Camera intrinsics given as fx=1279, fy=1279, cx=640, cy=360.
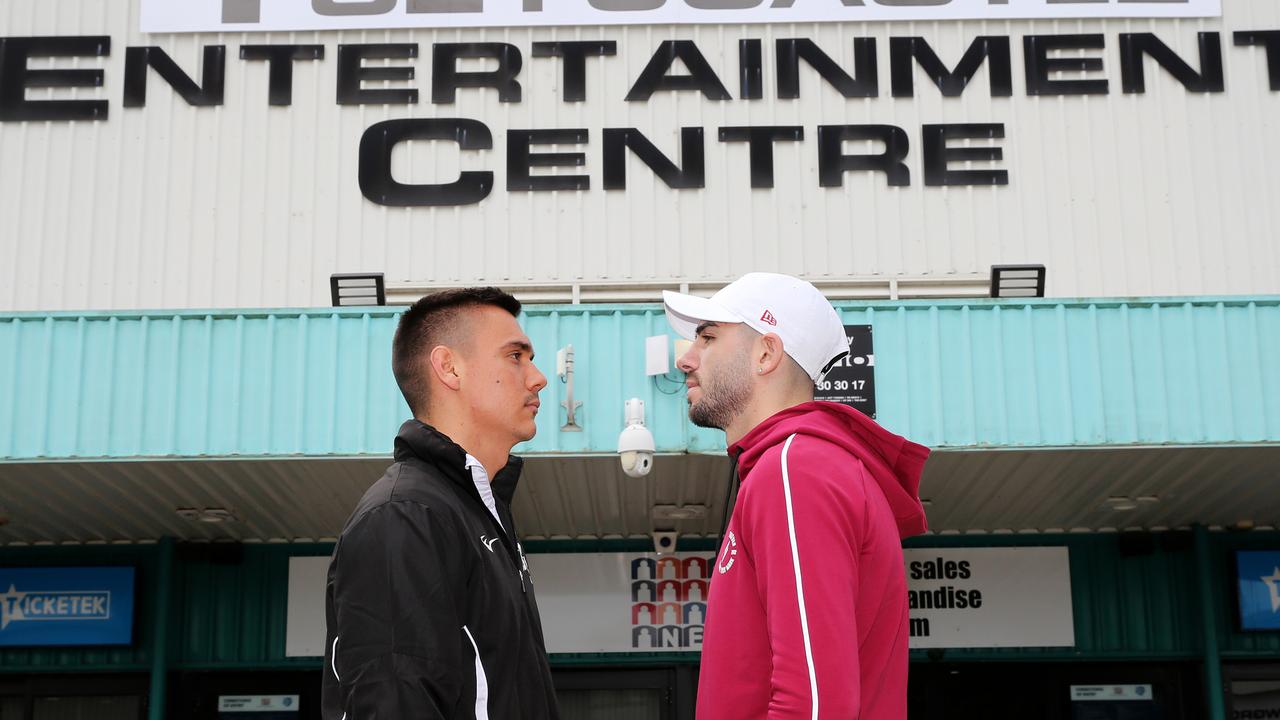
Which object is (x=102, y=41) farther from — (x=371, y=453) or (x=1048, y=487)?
(x=1048, y=487)

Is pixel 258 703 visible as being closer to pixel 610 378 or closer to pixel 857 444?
pixel 610 378

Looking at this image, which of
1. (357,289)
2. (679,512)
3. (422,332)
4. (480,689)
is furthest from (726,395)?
(357,289)

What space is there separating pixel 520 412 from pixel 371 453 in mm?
5056

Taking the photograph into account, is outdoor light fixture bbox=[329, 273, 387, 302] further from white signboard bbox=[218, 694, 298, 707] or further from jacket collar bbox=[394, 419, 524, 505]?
jacket collar bbox=[394, 419, 524, 505]

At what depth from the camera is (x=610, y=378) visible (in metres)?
8.20

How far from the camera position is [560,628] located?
1114cm

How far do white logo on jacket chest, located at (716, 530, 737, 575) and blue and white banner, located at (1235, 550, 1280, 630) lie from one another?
32.3 feet

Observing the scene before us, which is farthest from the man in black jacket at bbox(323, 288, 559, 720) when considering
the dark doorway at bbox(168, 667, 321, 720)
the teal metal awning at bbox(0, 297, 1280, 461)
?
the dark doorway at bbox(168, 667, 321, 720)

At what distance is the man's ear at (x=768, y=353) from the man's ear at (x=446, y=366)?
28.7 inches

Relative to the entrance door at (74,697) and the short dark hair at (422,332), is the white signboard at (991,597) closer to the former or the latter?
the entrance door at (74,697)

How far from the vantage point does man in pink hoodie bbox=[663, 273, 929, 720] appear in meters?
2.60

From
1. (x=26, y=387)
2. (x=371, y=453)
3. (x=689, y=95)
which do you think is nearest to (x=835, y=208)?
(x=689, y=95)

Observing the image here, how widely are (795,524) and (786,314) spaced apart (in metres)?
0.63

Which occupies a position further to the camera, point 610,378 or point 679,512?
point 679,512
